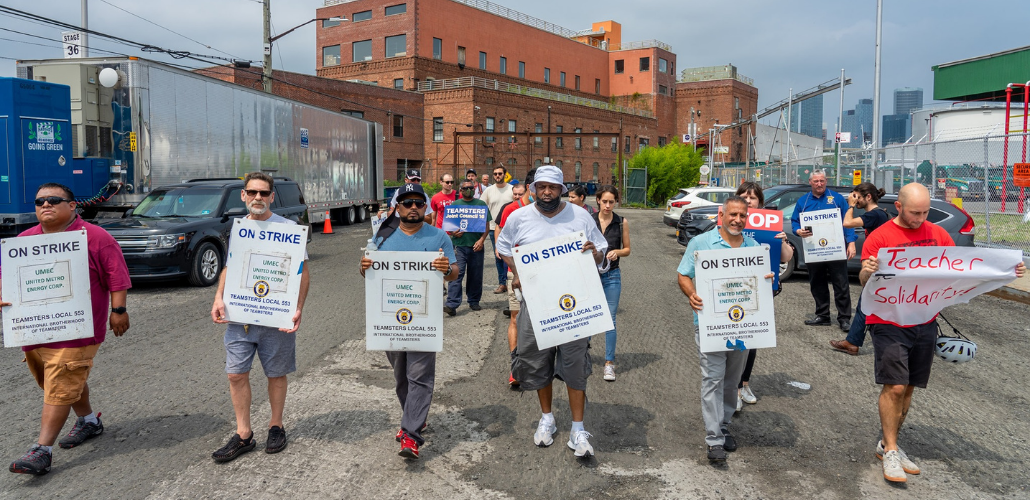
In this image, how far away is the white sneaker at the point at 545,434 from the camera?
4.88m

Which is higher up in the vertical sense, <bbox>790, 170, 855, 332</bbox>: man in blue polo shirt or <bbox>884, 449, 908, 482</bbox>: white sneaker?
<bbox>790, 170, 855, 332</bbox>: man in blue polo shirt

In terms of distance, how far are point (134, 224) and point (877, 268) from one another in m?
11.1

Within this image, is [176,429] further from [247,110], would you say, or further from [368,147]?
[368,147]

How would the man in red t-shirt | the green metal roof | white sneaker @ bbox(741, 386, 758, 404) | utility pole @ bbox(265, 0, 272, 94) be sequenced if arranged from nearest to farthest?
1. white sneaker @ bbox(741, 386, 758, 404)
2. the man in red t-shirt
3. utility pole @ bbox(265, 0, 272, 94)
4. the green metal roof

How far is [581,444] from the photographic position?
463 cm

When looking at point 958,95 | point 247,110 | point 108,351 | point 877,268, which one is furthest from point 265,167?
point 958,95

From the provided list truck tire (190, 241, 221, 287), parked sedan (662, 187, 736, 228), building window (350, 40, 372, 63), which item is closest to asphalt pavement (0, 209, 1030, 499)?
truck tire (190, 241, 221, 287)

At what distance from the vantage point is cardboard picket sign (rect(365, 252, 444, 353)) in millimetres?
4691

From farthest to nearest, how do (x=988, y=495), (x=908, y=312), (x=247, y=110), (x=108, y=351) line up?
(x=247, y=110) < (x=108, y=351) < (x=908, y=312) < (x=988, y=495)

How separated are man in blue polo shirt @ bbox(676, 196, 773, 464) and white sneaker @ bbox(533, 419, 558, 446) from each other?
1.02 meters

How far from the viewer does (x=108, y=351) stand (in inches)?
297

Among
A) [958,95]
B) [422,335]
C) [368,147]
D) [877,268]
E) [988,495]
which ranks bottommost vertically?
[988,495]

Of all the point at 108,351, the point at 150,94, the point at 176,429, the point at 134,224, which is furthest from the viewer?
the point at 150,94

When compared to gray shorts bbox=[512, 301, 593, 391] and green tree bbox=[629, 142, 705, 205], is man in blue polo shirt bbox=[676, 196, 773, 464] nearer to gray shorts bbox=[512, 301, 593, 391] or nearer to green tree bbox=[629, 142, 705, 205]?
gray shorts bbox=[512, 301, 593, 391]
